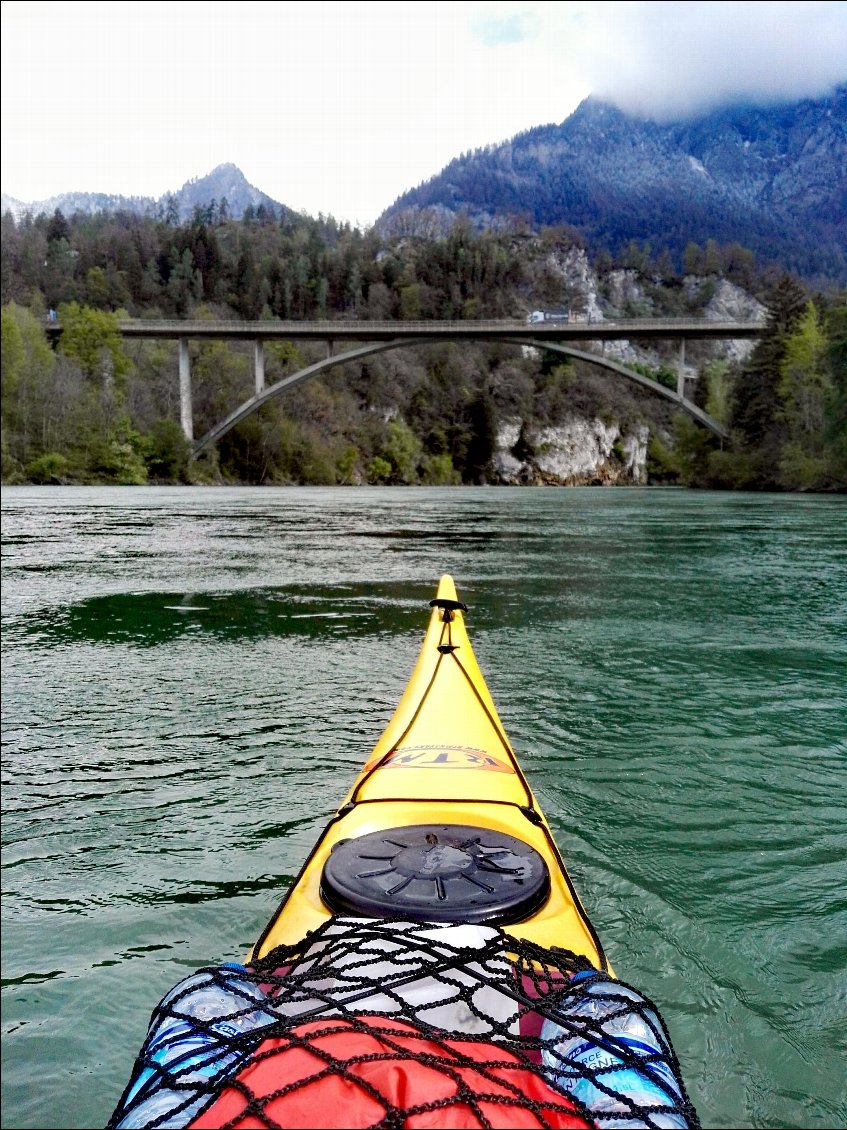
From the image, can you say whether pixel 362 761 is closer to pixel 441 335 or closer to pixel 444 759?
pixel 444 759

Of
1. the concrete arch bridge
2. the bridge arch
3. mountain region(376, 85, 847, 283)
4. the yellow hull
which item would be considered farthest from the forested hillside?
the yellow hull

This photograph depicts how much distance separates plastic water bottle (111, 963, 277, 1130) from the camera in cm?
113

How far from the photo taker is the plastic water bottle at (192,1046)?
1.13 meters

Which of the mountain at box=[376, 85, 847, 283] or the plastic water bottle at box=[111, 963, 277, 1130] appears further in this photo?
the mountain at box=[376, 85, 847, 283]

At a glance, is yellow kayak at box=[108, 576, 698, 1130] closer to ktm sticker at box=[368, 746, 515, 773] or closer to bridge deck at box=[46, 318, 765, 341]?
ktm sticker at box=[368, 746, 515, 773]

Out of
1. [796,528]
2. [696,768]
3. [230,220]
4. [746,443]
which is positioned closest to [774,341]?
[746,443]

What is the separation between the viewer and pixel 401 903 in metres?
1.61

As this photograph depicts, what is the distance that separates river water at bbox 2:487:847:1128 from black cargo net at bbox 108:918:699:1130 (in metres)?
0.49

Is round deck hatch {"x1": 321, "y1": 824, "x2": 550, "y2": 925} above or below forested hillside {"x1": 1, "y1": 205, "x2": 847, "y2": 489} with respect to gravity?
below

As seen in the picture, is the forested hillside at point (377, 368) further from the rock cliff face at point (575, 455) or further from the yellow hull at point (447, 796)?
the yellow hull at point (447, 796)

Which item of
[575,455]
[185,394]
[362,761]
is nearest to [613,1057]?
[362,761]

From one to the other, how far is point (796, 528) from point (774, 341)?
20.1 metres

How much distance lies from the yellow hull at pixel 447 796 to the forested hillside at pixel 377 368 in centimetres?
2526

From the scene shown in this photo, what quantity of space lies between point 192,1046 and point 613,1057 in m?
0.61
